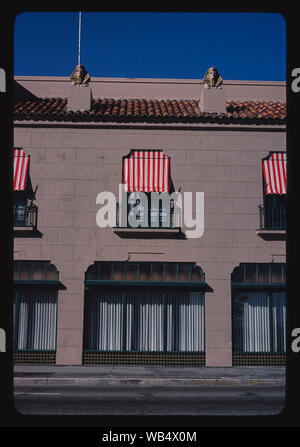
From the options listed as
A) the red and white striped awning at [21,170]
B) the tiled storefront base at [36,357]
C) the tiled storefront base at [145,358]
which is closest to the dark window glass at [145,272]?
the tiled storefront base at [145,358]

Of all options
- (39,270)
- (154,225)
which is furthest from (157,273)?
(39,270)

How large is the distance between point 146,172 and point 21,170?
5.41 meters

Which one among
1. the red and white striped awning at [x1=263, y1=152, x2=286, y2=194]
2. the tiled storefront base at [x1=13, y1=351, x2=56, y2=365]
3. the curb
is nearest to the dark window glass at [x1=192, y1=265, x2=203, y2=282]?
the red and white striped awning at [x1=263, y1=152, x2=286, y2=194]

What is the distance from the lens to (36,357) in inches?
778

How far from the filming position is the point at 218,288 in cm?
2025

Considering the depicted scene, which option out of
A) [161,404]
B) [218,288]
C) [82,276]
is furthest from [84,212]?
[161,404]

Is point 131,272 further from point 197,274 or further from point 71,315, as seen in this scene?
point 71,315

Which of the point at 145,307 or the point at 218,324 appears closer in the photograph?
A: the point at 218,324

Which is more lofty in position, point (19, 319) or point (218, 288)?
point (218, 288)

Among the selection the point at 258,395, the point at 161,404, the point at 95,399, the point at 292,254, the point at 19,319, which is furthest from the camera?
the point at 19,319

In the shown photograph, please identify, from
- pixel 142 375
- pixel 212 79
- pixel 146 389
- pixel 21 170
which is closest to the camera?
pixel 146 389

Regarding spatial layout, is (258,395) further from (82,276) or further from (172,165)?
(172,165)

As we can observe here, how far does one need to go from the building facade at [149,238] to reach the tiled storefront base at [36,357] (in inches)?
1.9

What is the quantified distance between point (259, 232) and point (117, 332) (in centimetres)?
746
